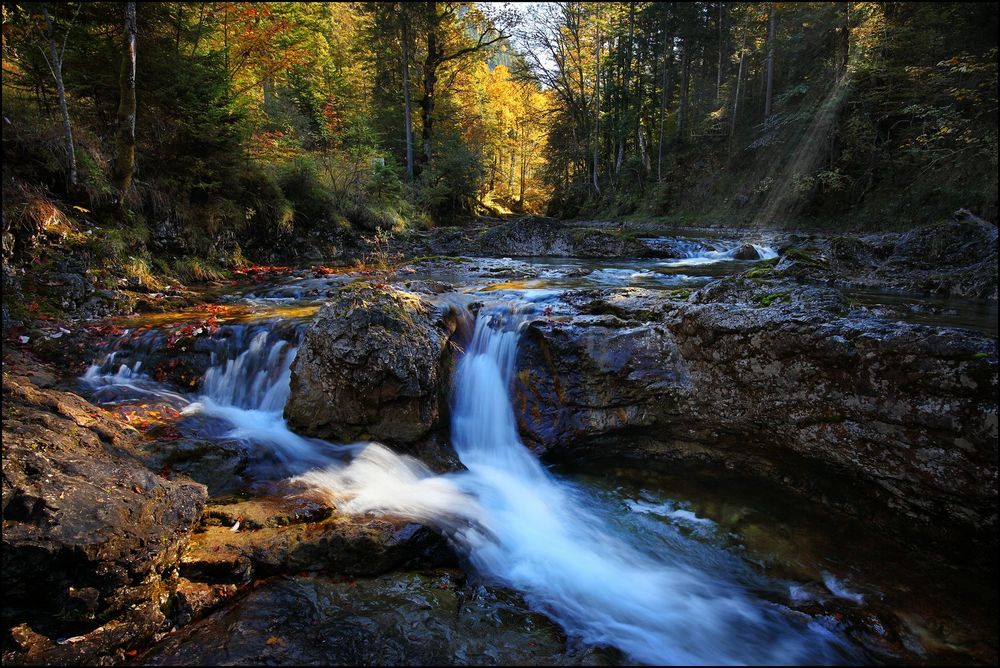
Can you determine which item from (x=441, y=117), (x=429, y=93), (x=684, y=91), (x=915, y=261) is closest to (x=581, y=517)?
(x=915, y=261)

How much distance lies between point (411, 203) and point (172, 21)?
11.8 metres

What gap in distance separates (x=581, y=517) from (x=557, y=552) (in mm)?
542

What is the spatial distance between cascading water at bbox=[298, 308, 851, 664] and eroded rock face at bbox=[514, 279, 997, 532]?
0.62m

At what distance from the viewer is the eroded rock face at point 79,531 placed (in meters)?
2.48

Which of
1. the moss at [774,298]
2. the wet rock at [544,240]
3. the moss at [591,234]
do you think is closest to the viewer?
the moss at [774,298]

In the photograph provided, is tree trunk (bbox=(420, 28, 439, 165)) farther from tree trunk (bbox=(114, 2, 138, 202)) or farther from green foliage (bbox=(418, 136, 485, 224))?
tree trunk (bbox=(114, 2, 138, 202))

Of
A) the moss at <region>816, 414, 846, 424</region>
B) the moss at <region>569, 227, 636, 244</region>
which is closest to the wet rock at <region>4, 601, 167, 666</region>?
the moss at <region>816, 414, 846, 424</region>

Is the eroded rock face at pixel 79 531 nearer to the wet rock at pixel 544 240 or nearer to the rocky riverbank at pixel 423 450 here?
the rocky riverbank at pixel 423 450

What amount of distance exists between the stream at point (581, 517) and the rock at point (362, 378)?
27 cm

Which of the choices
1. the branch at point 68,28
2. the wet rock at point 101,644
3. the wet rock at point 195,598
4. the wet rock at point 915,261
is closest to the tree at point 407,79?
the branch at point 68,28

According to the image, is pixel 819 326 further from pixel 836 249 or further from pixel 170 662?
pixel 836 249

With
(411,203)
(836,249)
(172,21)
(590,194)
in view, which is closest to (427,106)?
(411,203)

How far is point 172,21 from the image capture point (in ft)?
34.0

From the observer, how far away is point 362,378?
5285mm
